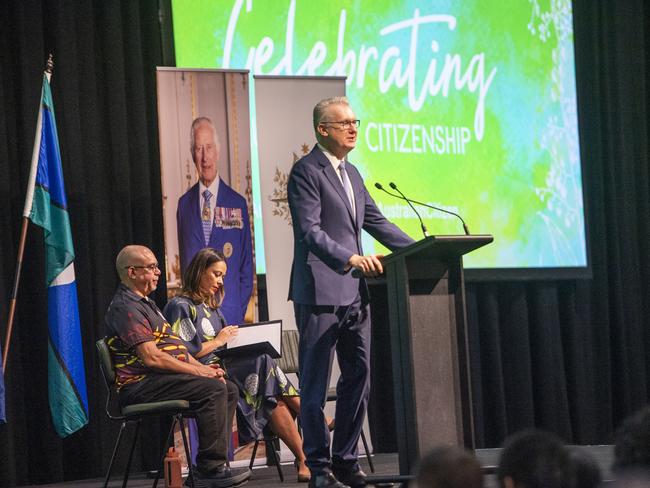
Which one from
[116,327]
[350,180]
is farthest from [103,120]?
[350,180]

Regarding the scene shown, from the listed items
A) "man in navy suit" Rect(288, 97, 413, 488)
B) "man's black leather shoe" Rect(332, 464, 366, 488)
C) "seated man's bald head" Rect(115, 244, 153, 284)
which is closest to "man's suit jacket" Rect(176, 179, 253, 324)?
"seated man's bald head" Rect(115, 244, 153, 284)

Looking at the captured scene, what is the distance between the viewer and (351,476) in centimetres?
326

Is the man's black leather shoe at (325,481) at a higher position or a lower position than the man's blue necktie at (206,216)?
lower

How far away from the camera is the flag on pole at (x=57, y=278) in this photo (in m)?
4.59

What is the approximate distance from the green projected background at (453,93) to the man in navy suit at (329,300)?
6.31 feet

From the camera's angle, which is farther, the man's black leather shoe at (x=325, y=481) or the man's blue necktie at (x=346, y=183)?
the man's blue necktie at (x=346, y=183)

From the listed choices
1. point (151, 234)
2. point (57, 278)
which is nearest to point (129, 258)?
point (57, 278)

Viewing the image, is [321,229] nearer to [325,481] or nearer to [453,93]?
[325,481]

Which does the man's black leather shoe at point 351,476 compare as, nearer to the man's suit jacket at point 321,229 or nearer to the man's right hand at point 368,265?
the man's suit jacket at point 321,229

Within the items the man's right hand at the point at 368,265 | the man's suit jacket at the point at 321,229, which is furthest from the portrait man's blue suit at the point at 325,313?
the man's right hand at the point at 368,265

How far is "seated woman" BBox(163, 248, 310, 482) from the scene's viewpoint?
4.37 meters

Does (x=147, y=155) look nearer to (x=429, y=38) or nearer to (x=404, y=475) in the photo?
(x=429, y=38)

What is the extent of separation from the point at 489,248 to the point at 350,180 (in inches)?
100

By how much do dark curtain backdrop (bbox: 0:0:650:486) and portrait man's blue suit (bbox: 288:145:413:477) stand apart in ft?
6.90
